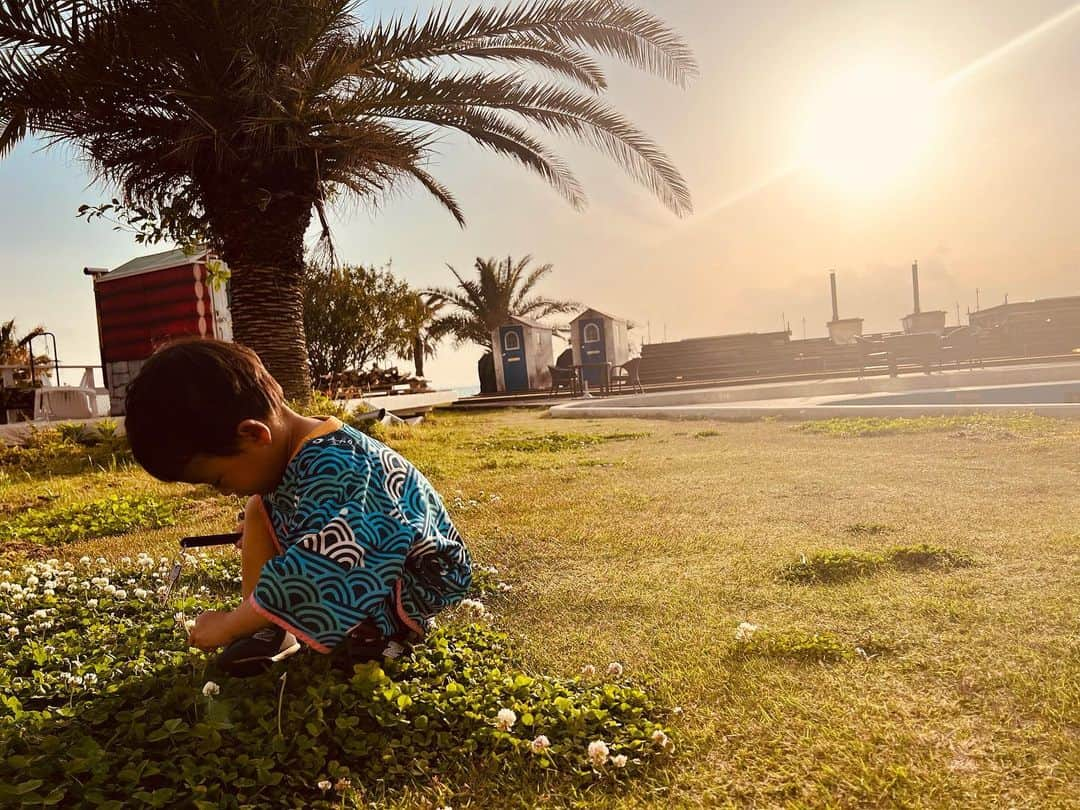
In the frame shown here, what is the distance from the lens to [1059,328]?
26859 mm

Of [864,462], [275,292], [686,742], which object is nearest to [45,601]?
[686,742]

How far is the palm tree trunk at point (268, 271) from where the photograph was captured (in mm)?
8906

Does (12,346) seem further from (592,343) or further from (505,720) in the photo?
(505,720)

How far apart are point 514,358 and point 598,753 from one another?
3049 cm

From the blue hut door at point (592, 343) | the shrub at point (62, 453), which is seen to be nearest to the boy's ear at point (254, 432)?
the shrub at point (62, 453)

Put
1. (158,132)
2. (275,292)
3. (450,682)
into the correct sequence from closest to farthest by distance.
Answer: (450,682) < (158,132) < (275,292)

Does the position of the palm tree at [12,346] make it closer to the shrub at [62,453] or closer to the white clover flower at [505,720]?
the shrub at [62,453]

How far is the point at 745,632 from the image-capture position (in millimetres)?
2535

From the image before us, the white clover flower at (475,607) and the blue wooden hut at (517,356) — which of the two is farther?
the blue wooden hut at (517,356)

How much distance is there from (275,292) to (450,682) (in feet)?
26.8

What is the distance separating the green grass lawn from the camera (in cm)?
173

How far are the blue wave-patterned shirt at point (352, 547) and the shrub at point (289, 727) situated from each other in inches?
7.6

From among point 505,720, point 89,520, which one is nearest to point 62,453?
point 89,520

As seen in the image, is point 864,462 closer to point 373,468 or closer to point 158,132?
point 373,468
